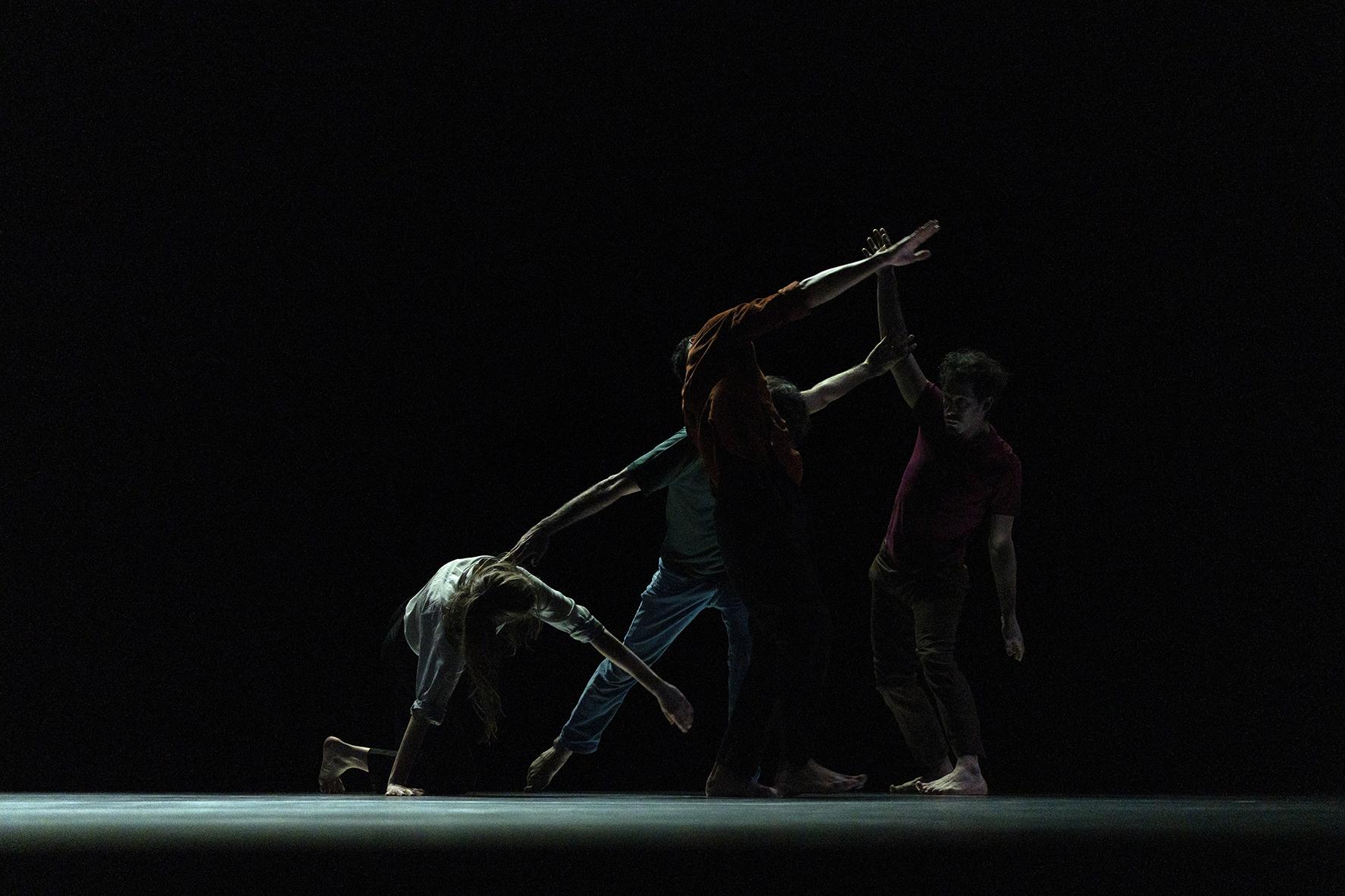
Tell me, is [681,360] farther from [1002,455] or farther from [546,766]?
→ [546,766]

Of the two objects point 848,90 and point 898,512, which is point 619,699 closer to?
point 898,512

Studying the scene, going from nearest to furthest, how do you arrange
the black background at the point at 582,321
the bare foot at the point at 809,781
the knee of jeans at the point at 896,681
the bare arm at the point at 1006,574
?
the bare foot at the point at 809,781 → the bare arm at the point at 1006,574 → the knee of jeans at the point at 896,681 → the black background at the point at 582,321

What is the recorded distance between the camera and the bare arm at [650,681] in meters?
2.82

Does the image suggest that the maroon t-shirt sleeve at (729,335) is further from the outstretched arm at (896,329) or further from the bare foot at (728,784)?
the bare foot at (728,784)

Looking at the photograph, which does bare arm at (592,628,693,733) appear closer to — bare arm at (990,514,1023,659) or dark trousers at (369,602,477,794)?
dark trousers at (369,602,477,794)

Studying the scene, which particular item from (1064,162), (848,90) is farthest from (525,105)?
(1064,162)

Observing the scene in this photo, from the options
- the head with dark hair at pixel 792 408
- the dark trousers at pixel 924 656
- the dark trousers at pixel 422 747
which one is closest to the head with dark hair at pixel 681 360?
the head with dark hair at pixel 792 408

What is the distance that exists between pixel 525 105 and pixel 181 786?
7.97ft

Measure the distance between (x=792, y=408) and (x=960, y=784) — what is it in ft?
3.22

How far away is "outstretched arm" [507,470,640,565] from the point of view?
289 centimetres

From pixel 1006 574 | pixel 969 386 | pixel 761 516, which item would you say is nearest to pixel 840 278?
pixel 761 516

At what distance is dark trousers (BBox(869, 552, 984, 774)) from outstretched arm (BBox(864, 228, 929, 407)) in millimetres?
440

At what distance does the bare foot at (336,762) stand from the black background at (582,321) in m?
0.68

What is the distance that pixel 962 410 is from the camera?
315cm
